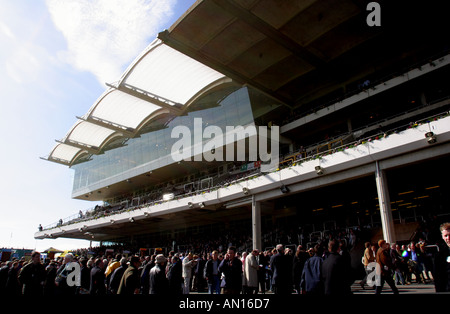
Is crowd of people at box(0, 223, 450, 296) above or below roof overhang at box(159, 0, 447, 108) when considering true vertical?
below

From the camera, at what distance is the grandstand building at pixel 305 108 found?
19188 mm

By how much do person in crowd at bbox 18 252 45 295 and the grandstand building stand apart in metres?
14.8

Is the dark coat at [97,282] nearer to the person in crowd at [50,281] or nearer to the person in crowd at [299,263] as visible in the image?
the person in crowd at [50,281]

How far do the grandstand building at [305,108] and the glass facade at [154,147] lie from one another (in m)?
0.21

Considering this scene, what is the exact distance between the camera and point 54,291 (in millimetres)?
6816

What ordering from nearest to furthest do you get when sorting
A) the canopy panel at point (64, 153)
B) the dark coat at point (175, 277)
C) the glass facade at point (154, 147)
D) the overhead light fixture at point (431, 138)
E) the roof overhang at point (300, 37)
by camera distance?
the dark coat at point (175, 277) → the overhead light fixture at point (431, 138) → the roof overhang at point (300, 37) → the glass facade at point (154, 147) → the canopy panel at point (64, 153)

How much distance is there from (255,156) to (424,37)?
17262 millimetres

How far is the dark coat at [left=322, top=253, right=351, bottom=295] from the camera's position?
4.62 meters

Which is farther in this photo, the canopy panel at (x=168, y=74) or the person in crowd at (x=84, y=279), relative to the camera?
the canopy panel at (x=168, y=74)

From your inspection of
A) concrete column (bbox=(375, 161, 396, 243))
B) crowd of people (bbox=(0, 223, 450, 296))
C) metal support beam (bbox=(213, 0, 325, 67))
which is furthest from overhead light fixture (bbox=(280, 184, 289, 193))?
crowd of people (bbox=(0, 223, 450, 296))

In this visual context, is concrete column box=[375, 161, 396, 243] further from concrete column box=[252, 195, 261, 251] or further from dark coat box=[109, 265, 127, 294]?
dark coat box=[109, 265, 127, 294]

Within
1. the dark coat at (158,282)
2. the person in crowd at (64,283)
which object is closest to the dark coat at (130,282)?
the dark coat at (158,282)

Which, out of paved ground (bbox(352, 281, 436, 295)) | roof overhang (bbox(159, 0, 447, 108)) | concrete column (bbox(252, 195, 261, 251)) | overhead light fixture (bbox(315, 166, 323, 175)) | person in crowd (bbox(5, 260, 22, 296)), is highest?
roof overhang (bbox(159, 0, 447, 108))

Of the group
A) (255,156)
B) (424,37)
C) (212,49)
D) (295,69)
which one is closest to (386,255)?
(212,49)
